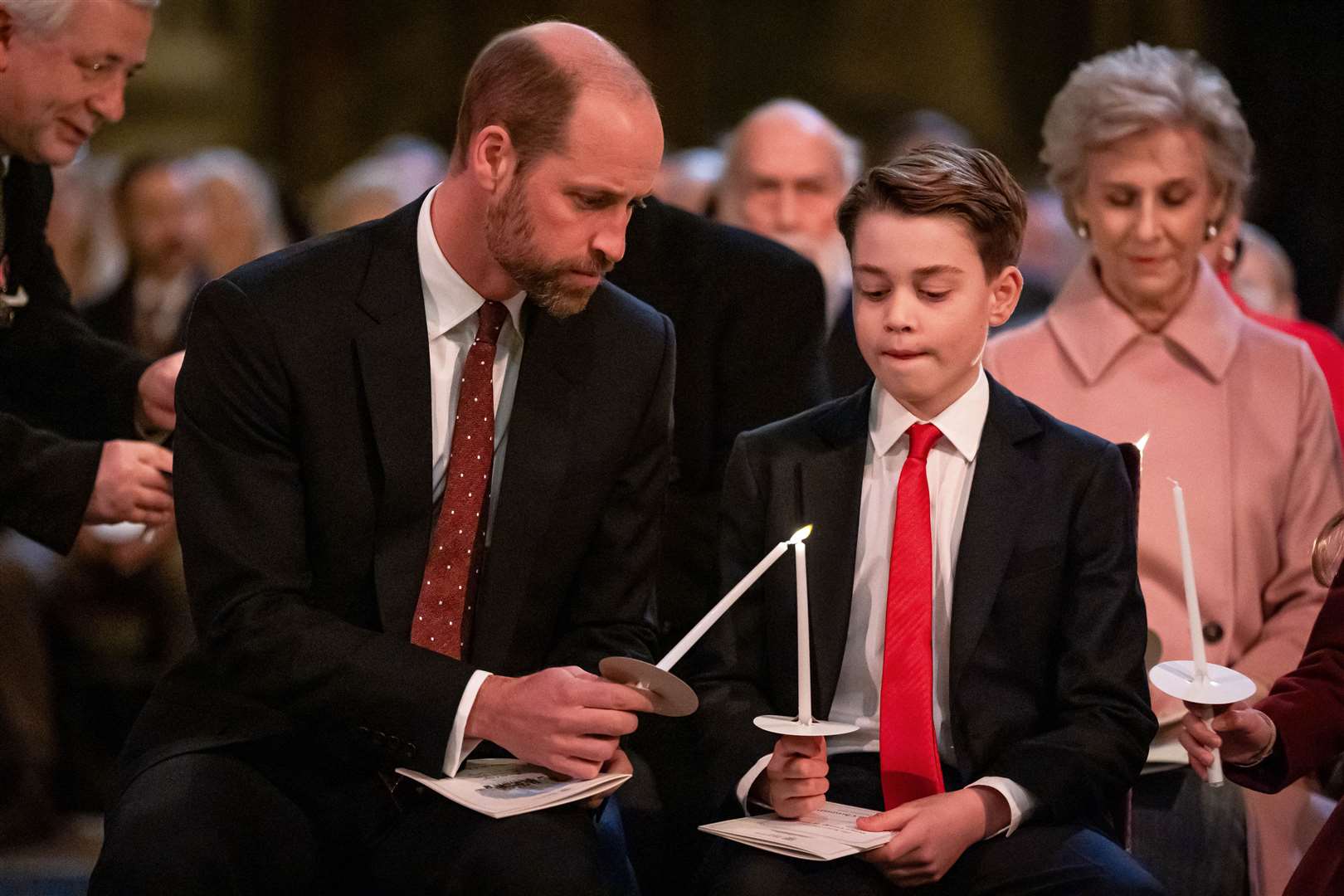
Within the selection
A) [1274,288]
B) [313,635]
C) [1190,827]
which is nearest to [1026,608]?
[1190,827]

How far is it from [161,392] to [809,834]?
1.55 metres

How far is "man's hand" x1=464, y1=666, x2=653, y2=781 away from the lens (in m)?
2.18

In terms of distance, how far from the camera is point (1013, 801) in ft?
7.41

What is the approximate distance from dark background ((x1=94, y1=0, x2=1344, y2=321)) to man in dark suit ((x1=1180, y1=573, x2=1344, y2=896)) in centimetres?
391

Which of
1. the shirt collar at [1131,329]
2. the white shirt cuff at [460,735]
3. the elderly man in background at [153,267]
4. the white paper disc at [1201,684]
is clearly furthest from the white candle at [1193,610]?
the elderly man in background at [153,267]

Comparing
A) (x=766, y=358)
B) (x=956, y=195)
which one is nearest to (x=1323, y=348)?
(x=766, y=358)

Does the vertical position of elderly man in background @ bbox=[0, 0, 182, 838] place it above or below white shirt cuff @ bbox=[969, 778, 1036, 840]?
above

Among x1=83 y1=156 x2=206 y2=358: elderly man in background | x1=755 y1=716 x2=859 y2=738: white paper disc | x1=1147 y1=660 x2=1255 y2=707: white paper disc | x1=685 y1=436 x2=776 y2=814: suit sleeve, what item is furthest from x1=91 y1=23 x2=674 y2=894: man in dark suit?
x1=83 y1=156 x2=206 y2=358: elderly man in background

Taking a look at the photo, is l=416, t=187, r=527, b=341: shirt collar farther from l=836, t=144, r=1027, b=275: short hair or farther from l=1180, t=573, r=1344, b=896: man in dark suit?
l=1180, t=573, r=1344, b=896: man in dark suit

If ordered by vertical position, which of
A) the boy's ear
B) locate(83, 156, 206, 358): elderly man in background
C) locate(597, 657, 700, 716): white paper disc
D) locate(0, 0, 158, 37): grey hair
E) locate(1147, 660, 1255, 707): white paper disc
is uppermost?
locate(0, 0, 158, 37): grey hair

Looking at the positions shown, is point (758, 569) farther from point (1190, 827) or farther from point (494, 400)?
point (1190, 827)

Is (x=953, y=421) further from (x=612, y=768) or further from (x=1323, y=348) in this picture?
(x=1323, y=348)

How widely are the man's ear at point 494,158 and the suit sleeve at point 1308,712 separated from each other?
143cm

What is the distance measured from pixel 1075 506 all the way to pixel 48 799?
309 cm
